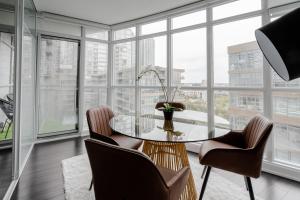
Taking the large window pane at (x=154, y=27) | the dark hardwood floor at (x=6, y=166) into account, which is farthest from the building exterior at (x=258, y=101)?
the dark hardwood floor at (x=6, y=166)

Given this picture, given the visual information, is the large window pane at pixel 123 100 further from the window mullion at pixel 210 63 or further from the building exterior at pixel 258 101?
the building exterior at pixel 258 101

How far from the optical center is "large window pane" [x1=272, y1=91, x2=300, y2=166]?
2653 millimetres

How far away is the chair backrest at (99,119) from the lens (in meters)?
2.28

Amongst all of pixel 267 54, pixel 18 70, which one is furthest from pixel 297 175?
pixel 18 70

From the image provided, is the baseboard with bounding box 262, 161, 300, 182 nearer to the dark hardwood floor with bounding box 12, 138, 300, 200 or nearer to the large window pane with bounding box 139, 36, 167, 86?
the dark hardwood floor with bounding box 12, 138, 300, 200

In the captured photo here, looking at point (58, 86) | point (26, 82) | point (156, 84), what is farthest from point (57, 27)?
point (156, 84)

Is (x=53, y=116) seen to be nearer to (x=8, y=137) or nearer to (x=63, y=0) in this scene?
(x=8, y=137)

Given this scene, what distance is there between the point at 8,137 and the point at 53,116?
2219mm

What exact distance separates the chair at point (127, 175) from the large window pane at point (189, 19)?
3200mm

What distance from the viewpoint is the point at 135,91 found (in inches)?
182

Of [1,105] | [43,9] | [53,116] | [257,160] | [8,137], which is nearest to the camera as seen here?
[257,160]

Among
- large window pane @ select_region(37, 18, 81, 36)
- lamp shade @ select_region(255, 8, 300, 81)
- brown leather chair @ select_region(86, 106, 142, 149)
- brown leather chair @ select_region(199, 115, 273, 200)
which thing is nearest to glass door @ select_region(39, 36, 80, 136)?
large window pane @ select_region(37, 18, 81, 36)

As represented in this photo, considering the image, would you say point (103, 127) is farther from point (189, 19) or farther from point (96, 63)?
point (96, 63)

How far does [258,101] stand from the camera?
295cm
